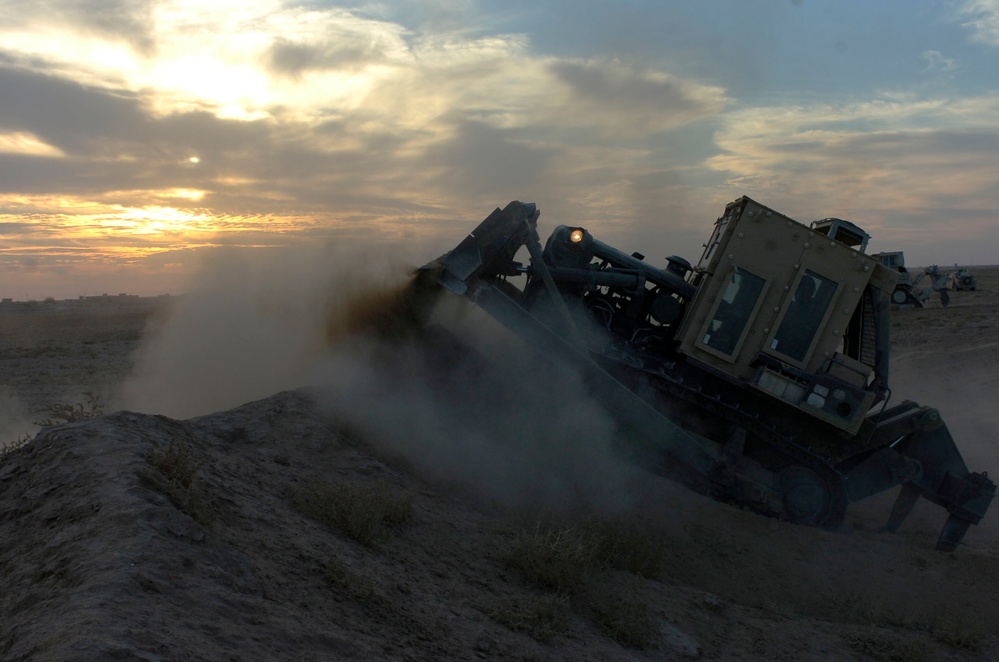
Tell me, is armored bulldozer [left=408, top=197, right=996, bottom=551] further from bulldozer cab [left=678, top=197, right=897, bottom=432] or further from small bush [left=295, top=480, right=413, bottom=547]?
small bush [left=295, top=480, right=413, bottom=547]

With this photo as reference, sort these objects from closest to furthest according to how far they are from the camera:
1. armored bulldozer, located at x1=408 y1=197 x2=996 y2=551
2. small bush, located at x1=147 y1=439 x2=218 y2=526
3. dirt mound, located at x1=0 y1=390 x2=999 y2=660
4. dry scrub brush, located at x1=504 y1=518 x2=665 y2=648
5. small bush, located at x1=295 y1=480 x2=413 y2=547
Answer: dirt mound, located at x1=0 y1=390 x2=999 y2=660 → small bush, located at x1=147 y1=439 x2=218 y2=526 → dry scrub brush, located at x1=504 y1=518 x2=665 y2=648 → small bush, located at x1=295 y1=480 x2=413 y2=547 → armored bulldozer, located at x1=408 y1=197 x2=996 y2=551

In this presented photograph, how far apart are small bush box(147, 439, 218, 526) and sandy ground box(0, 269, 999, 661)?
2cm

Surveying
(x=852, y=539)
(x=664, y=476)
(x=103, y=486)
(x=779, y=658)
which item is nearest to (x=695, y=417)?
(x=664, y=476)

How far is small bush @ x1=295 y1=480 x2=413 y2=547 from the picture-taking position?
18.9 ft

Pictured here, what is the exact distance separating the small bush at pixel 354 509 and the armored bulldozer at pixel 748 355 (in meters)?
3.29

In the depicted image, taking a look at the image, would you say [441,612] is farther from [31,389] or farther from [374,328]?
[31,389]

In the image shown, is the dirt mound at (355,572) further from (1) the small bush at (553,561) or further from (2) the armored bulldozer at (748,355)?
(2) the armored bulldozer at (748,355)

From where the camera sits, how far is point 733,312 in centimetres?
962

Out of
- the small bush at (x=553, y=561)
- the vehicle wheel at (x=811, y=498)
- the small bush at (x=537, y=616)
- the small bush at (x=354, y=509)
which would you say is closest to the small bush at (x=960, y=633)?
the vehicle wheel at (x=811, y=498)

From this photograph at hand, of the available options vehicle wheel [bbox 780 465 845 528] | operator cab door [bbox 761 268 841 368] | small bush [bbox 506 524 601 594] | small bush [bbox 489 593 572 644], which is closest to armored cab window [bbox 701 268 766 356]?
operator cab door [bbox 761 268 841 368]

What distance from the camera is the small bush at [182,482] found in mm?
4773

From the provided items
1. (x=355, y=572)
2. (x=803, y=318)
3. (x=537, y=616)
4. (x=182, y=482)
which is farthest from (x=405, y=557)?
(x=803, y=318)

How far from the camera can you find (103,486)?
15.8 feet

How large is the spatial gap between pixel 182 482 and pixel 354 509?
1263mm
